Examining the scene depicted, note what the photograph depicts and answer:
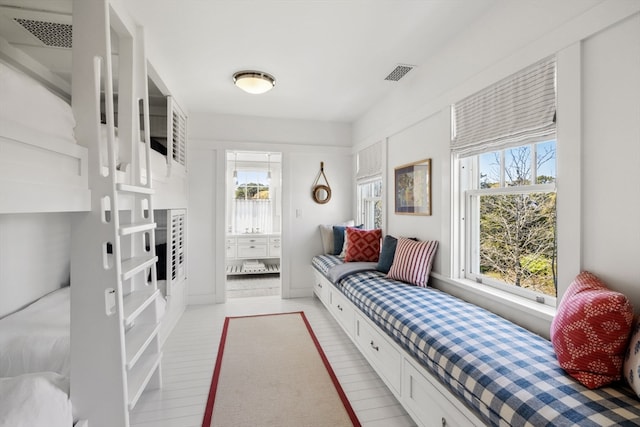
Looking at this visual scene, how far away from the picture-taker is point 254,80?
2.87 metres

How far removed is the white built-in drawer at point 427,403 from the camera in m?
1.35

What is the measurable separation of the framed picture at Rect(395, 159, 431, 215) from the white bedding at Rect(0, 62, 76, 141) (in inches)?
98.8

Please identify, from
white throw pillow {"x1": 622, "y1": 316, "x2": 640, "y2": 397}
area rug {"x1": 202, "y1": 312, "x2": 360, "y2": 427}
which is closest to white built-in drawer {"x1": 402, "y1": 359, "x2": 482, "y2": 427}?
area rug {"x1": 202, "y1": 312, "x2": 360, "y2": 427}

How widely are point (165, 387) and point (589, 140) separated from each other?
3.01m

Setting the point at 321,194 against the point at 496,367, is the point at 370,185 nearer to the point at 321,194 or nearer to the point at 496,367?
the point at 321,194

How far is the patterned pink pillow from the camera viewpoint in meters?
2.49

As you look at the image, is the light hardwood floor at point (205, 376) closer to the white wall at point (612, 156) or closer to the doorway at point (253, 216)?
the white wall at point (612, 156)

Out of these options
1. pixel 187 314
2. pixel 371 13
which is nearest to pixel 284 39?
pixel 371 13

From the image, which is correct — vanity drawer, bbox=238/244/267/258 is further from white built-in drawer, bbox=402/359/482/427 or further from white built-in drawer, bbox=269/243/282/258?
white built-in drawer, bbox=402/359/482/427

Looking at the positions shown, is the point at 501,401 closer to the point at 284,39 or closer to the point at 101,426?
the point at 101,426

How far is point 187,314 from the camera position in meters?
3.65

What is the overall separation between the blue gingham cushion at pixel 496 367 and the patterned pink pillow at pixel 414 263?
0.41 meters

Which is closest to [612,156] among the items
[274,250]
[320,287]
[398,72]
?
[398,72]

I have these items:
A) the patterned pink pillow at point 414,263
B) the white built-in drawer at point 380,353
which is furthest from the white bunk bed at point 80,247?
the patterned pink pillow at point 414,263
